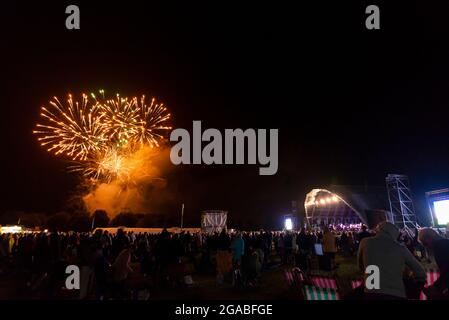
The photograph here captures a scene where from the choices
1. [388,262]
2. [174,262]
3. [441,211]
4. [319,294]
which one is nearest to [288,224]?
[441,211]

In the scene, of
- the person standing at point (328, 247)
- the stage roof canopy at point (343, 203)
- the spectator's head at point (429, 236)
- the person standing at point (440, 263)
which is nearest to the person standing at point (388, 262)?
the person standing at point (440, 263)

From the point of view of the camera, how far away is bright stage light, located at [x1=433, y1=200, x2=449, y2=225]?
56.8 feet

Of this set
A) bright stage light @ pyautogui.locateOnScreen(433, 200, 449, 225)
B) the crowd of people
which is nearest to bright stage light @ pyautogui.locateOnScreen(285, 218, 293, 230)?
the crowd of people

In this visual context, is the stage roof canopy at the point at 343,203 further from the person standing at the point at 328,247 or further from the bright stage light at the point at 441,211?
the person standing at the point at 328,247

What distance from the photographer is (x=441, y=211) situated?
58.5 feet

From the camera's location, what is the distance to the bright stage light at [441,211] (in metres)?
17.3

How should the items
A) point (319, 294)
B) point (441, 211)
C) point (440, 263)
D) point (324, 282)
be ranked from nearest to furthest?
point (440, 263), point (319, 294), point (324, 282), point (441, 211)

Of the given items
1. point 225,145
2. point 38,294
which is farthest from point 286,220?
point 38,294

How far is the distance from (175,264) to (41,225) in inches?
2816

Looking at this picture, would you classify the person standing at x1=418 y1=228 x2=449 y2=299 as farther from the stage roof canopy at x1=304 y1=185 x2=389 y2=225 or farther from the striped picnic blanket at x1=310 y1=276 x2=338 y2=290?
the stage roof canopy at x1=304 y1=185 x2=389 y2=225

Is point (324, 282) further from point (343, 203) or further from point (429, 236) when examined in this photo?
point (343, 203)

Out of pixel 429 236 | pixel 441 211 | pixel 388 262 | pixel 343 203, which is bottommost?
pixel 388 262
